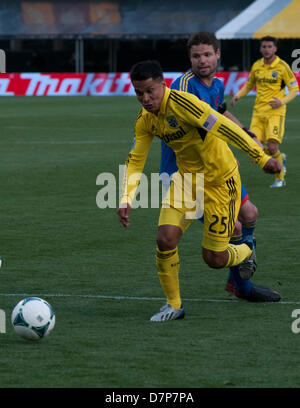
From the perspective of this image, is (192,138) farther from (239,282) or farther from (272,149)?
(272,149)

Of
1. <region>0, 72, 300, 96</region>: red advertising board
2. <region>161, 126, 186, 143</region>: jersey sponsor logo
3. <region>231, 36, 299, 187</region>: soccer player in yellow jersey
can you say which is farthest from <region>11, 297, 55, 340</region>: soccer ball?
<region>0, 72, 300, 96</region>: red advertising board

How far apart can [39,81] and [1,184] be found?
24731 mm

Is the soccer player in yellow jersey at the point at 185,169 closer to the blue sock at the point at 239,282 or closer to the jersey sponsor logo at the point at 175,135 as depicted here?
the jersey sponsor logo at the point at 175,135

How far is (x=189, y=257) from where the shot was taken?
922cm

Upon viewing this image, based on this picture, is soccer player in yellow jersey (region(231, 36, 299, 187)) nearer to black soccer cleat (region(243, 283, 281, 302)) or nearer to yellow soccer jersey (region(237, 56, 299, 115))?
yellow soccer jersey (region(237, 56, 299, 115))

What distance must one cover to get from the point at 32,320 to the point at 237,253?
5.53 ft

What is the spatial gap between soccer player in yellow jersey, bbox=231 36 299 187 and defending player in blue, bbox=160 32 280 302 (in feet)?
22.6

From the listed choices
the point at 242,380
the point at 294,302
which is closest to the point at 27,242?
the point at 294,302

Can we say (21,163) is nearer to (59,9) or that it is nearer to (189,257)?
(189,257)

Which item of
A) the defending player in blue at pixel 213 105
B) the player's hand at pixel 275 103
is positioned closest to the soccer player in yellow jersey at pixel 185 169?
the defending player in blue at pixel 213 105

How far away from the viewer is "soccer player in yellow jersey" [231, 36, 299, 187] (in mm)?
14773

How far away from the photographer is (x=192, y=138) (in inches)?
266

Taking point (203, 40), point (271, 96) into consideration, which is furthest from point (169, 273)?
point (271, 96)

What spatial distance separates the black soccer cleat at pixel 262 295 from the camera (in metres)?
7.38
